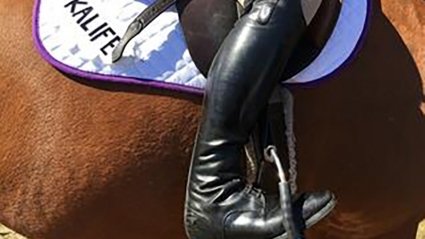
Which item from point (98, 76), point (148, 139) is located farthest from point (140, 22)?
point (148, 139)

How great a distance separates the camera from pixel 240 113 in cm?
243

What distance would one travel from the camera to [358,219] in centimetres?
283

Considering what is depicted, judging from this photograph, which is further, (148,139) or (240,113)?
(148,139)

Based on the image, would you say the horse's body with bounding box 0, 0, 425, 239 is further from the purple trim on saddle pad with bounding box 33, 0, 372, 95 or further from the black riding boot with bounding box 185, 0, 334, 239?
the black riding boot with bounding box 185, 0, 334, 239

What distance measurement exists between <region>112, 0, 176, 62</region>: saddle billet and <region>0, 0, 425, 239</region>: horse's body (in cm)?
10

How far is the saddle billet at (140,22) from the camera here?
2.49m

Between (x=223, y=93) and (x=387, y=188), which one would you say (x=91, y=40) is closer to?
(x=223, y=93)

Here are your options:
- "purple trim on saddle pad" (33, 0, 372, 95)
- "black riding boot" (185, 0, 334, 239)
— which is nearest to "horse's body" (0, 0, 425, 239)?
"purple trim on saddle pad" (33, 0, 372, 95)

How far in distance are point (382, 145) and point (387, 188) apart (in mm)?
133

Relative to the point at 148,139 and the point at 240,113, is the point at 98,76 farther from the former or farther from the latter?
the point at 240,113

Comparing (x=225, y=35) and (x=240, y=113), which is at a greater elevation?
(x=225, y=35)

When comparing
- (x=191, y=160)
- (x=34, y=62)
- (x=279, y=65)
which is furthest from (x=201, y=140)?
(x=34, y=62)

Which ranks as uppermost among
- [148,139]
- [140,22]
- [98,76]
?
[140,22]

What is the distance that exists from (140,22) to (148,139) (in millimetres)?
290
